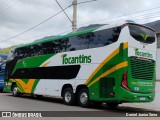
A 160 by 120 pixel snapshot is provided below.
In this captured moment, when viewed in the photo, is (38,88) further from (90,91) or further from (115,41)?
(115,41)

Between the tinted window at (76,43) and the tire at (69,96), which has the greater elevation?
the tinted window at (76,43)

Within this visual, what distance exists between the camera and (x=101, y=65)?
1562 cm

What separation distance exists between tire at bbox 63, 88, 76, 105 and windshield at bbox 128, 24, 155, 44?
470 centimetres

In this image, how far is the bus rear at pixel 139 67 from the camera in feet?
47.3

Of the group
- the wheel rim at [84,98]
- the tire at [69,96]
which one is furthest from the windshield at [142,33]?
the tire at [69,96]

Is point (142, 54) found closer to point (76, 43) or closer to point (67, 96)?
A: point (76, 43)

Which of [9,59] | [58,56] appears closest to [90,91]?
[58,56]

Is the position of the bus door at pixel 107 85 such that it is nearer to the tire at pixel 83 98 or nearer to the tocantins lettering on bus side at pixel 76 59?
the tire at pixel 83 98

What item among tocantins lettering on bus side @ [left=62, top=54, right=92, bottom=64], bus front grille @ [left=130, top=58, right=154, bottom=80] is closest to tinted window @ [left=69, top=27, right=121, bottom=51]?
tocantins lettering on bus side @ [left=62, top=54, right=92, bottom=64]

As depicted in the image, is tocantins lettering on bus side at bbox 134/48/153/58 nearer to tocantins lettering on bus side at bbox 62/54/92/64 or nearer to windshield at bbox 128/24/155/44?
windshield at bbox 128/24/155/44

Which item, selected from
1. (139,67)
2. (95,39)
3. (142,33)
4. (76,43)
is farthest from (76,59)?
(142,33)

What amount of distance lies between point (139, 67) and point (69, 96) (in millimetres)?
4555

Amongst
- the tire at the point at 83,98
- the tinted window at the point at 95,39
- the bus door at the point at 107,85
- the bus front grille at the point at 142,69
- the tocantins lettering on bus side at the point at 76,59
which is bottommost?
the tire at the point at 83,98

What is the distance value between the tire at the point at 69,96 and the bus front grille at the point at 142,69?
397cm
